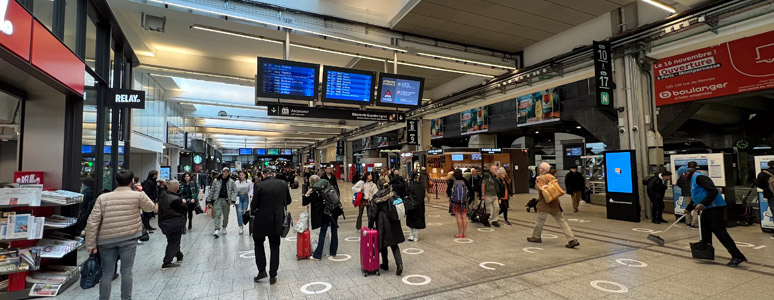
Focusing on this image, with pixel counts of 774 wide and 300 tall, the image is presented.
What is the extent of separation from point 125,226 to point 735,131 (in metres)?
23.4

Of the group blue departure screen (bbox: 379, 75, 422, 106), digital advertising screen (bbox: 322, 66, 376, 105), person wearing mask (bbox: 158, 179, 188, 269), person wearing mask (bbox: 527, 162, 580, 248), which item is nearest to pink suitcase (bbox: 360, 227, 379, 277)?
person wearing mask (bbox: 158, 179, 188, 269)

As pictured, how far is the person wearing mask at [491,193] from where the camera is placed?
7.52 meters

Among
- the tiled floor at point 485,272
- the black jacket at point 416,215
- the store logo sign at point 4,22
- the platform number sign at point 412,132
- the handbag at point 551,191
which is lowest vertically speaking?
the tiled floor at point 485,272

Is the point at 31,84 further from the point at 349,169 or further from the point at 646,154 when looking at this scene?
the point at 349,169

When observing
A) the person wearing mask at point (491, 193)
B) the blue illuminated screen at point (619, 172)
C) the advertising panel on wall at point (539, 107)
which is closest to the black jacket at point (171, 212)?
the person wearing mask at point (491, 193)

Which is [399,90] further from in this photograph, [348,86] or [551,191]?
[551,191]

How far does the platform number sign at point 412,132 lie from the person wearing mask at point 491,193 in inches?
330

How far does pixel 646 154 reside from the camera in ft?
26.1

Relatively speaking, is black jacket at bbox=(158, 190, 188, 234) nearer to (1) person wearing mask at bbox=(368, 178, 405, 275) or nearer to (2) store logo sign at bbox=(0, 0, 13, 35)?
(2) store logo sign at bbox=(0, 0, 13, 35)

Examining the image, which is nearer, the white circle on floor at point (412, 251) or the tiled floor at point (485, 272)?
the tiled floor at point (485, 272)

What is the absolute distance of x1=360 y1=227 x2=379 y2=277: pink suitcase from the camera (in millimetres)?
4105

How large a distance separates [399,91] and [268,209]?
4.85 metres

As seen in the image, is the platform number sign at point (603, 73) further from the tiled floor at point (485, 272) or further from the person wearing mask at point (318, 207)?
the person wearing mask at point (318, 207)

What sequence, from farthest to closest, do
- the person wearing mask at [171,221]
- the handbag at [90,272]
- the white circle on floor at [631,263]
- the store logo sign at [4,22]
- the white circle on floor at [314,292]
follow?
1. the person wearing mask at [171,221]
2. the white circle on floor at [631,263]
3. the white circle on floor at [314,292]
4. the handbag at [90,272]
5. the store logo sign at [4,22]
